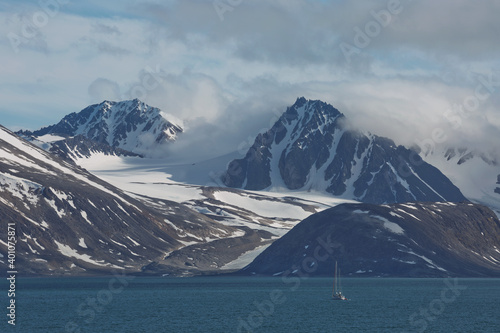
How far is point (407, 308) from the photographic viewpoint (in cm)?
19262

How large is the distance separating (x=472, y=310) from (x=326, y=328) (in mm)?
47616

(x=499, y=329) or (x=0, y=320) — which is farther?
(x=0, y=320)

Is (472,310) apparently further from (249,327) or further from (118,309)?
(118,309)

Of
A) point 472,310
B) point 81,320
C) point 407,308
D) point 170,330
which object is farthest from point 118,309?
point 472,310

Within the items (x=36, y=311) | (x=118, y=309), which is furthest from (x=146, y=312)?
(x=36, y=311)

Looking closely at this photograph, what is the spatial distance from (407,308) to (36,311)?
244ft

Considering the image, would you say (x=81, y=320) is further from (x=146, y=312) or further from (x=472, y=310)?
(x=472, y=310)

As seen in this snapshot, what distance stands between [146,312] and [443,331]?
59803 mm

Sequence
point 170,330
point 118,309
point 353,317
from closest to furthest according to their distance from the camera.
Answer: point 170,330
point 353,317
point 118,309

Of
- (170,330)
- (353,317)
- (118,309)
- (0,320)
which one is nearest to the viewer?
(170,330)

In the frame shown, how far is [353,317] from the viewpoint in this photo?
571 ft

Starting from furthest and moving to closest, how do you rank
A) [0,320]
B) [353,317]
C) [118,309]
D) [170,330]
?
[118,309] → [353,317] → [0,320] → [170,330]

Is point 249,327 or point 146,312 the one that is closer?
point 249,327

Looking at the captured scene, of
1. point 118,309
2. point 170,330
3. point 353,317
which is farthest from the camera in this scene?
point 118,309
